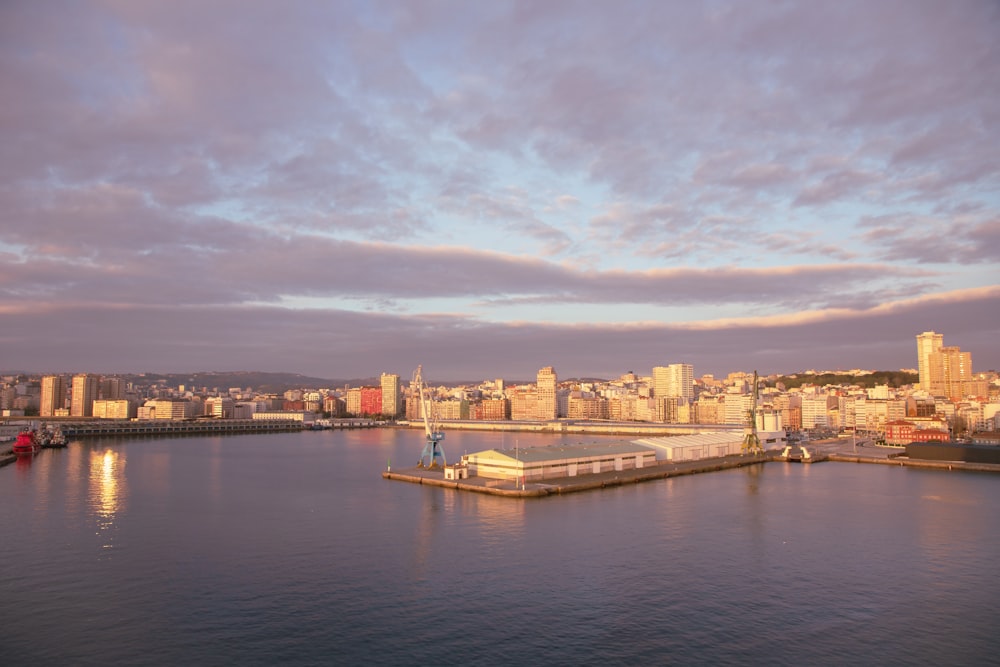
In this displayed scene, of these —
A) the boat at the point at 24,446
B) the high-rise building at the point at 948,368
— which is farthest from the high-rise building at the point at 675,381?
the boat at the point at 24,446

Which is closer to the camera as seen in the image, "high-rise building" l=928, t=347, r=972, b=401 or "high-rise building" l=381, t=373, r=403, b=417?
"high-rise building" l=928, t=347, r=972, b=401

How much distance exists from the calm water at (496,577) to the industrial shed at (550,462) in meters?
2.28

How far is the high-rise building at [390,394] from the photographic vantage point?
75688 millimetres

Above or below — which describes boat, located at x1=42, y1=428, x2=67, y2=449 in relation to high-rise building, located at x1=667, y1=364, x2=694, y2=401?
below

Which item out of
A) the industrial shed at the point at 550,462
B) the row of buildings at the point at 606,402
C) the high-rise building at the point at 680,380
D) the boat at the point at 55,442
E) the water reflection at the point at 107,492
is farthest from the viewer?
the high-rise building at the point at 680,380

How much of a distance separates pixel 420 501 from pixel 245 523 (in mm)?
4221

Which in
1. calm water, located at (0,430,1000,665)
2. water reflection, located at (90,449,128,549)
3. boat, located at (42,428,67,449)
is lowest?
Answer: calm water, located at (0,430,1000,665)

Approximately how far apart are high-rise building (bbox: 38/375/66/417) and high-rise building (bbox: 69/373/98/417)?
206cm

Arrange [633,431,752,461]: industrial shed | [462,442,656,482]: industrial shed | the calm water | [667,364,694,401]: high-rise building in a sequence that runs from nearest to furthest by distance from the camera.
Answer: the calm water
[462,442,656,482]: industrial shed
[633,431,752,461]: industrial shed
[667,364,694,401]: high-rise building

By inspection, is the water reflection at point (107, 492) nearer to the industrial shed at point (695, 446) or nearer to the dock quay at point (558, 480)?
the dock quay at point (558, 480)

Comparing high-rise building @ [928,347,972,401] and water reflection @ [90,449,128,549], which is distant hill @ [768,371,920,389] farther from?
water reflection @ [90,449,128,549]

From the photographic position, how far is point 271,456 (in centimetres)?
3125

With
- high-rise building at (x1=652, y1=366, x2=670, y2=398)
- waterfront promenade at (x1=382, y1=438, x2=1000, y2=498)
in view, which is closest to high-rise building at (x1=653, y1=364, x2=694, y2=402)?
high-rise building at (x1=652, y1=366, x2=670, y2=398)

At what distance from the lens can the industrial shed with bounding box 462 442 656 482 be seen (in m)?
19.6
